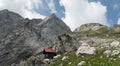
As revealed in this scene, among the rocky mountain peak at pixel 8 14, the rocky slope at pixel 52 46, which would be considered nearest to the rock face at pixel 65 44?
the rocky slope at pixel 52 46

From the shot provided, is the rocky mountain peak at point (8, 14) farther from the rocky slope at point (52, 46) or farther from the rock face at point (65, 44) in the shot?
the rock face at point (65, 44)

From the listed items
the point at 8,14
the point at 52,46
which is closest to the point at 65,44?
the point at 52,46

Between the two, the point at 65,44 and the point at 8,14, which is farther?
the point at 8,14

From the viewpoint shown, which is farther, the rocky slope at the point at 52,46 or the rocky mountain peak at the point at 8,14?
the rocky mountain peak at the point at 8,14

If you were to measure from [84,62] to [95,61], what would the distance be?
163 cm

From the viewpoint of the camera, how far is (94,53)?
48031 millimetres

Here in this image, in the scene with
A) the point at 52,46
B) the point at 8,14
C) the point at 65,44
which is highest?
the point at 8,14

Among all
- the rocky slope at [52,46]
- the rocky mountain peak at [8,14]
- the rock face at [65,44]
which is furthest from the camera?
the rocky mountain peak at [8,14]

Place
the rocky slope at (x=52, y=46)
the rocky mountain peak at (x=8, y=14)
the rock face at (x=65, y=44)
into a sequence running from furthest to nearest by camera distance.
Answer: the rocky mountain peak at (x=8, y=14)
the rock face at (x=65, y=44)
the rocky slope at (x=52, y=46)

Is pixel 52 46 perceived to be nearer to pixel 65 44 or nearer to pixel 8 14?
pixel 65 44

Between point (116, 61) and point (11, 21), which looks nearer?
point (116, 61)

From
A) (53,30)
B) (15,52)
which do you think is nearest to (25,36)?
(15,52)

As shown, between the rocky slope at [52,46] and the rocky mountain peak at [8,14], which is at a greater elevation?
the rocky mountain peak at [8,14]

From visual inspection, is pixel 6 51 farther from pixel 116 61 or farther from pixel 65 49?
pixel 116 61
